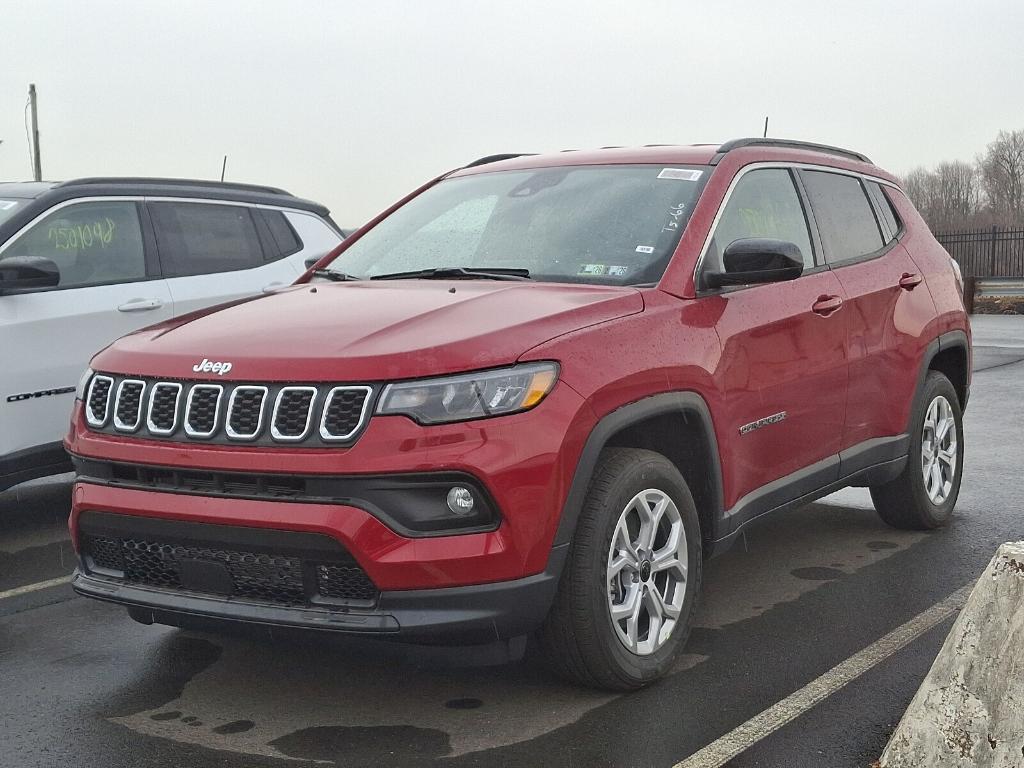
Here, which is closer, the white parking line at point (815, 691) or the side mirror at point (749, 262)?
the white parking line at point (815, 691)

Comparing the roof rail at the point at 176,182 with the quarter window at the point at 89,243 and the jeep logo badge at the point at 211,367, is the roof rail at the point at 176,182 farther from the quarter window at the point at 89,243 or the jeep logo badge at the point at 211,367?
the jeep logo badge at the point at 211,367

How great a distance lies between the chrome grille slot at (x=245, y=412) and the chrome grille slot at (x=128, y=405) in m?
0.38

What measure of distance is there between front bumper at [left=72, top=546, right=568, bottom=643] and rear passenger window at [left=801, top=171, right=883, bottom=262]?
2.45m

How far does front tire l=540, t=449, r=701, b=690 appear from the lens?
384cm

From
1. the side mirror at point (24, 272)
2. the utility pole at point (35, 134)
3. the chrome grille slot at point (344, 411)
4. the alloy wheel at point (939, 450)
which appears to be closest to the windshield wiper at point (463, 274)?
the chrome grille slot at point (344, 411)

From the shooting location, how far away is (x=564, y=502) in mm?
3730

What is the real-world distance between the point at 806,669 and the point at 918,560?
172 cm

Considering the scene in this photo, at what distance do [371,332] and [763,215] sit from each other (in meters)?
2.00

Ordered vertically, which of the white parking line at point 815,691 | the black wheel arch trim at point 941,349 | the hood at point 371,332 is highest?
the hood at point 371,332

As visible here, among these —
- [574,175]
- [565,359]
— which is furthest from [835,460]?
[565,359]

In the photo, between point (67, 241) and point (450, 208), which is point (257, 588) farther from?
point (67, 241)

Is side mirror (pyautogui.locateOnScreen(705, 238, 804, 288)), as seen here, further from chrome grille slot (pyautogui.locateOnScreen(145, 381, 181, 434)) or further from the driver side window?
chrome grille slot (pyautogui.locateOnScreen(145, 381, 181, 434))

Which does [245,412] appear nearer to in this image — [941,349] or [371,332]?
[371,332]

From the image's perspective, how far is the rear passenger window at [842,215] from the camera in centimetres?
557
